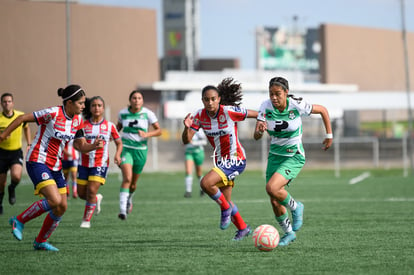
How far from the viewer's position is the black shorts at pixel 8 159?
13.9m

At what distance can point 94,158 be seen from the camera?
462 inches

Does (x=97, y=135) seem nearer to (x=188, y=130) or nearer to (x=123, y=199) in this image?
(x=123, y=199)

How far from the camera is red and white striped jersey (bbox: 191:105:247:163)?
30.9 ft

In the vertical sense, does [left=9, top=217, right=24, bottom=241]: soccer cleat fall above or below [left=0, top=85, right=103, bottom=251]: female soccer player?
below

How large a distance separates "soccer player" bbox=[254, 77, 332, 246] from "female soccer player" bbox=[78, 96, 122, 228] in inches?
129

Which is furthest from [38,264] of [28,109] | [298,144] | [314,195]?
[28,109]

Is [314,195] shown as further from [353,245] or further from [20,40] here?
[20,40]

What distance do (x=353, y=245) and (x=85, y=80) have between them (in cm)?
3126

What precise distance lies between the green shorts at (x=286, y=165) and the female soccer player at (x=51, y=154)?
98.0 inches

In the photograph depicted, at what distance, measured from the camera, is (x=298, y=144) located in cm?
923

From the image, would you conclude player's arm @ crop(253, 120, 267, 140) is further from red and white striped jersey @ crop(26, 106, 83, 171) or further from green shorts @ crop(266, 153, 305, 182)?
red and white striped jersey @ crop(26, 106, 83, 171)

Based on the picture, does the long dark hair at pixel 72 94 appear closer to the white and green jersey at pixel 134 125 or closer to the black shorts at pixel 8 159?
the white and green jersey at pixel 134 125

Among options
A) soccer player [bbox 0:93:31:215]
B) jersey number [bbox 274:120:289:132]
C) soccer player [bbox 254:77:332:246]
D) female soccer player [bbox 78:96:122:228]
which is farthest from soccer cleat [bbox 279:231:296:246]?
soccer player [bbox 0:93:31:215]

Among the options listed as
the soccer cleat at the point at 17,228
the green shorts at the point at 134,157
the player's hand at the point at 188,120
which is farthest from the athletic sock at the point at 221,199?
the green shorts at the point at 134,157
